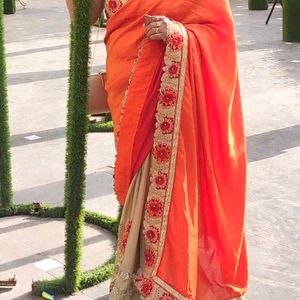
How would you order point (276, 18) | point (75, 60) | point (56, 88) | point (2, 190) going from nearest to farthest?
1. point (75, 60)
2. point (2, 190)
3. point (56, 88)
4. point (276, 18)

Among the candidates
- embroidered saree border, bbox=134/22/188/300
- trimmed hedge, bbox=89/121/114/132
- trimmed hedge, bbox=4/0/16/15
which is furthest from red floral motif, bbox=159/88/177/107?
trimmed hedge, bbox=4/0/16/15

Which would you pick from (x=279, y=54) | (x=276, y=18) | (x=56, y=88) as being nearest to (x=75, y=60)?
(x=56, y=88)

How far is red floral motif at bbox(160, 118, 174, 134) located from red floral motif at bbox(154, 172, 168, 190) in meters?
0.18

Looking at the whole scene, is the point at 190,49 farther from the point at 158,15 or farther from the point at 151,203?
the point at 151,203

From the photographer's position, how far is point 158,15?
8.99 ft

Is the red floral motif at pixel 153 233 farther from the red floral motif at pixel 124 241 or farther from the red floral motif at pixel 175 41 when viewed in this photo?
the red floral motif at pixel 175 41

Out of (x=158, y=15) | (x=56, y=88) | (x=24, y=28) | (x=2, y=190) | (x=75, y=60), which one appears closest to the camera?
(x=158, y=15)

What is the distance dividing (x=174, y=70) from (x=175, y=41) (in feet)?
0.38

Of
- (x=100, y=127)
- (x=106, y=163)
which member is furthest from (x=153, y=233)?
(x=100, y=127)

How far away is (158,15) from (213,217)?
2.87ft

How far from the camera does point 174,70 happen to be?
108 inches

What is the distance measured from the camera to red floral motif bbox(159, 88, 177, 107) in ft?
9.04

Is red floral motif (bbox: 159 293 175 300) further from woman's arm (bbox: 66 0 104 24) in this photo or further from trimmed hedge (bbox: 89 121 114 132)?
trimmed hedge (bbox: 89 121 114 132)

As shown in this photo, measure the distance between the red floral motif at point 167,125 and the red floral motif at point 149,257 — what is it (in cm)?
51
